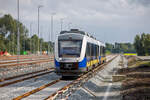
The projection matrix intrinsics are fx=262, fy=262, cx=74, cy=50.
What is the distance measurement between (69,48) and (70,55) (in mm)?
512

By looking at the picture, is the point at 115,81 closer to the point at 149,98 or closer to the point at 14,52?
the point at 149,98

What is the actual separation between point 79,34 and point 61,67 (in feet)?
9.58

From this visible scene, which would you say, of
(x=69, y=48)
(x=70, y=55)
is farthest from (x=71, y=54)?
(x=69, y=48)

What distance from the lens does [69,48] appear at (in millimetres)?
18328

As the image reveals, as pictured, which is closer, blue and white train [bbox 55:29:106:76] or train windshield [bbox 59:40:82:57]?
blue and white train [bbox 55:29:106:76]

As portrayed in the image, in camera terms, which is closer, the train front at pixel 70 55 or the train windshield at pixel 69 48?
the train front at pixel 70 55

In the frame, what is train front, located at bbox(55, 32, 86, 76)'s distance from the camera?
1802 cm

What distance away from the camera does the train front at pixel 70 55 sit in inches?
709

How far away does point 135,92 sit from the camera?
12812 millimetres

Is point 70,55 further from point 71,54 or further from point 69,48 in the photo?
point 69,48

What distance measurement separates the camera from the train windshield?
18234 millimetres

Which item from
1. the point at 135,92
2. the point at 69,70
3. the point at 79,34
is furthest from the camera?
the point at 79,34

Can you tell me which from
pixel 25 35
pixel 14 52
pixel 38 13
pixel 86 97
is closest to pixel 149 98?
pixel 86 97

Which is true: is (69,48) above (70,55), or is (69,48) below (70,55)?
above
